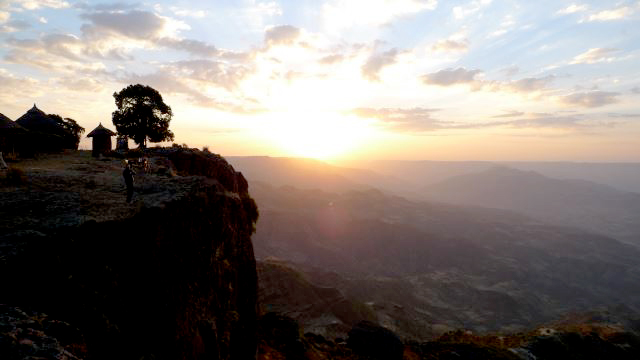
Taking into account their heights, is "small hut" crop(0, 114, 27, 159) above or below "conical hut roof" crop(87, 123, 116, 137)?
below

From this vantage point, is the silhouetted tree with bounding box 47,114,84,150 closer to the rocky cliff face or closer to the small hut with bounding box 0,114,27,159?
the small hut with bounding box 0,114,27,159

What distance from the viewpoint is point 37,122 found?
38781 mm

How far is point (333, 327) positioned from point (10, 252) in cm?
8333

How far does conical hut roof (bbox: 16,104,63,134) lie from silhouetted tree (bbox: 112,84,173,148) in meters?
5.58

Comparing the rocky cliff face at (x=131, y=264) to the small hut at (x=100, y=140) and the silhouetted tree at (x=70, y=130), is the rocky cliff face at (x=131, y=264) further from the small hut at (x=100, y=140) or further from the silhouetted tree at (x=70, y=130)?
the silhouetted tree at (x=70, y=130)

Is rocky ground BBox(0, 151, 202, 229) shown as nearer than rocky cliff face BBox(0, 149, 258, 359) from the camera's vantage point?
No

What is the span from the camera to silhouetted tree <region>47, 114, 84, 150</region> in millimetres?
44391

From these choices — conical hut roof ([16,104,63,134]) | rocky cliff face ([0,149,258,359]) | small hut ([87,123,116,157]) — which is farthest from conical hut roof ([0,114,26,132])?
rocky cliff face ([0,149,258,359])

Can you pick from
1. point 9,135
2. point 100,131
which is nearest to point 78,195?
point 9,135

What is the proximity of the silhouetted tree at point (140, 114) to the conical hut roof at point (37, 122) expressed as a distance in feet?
18.3

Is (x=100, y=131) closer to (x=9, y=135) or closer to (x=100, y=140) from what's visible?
(x=100, y=140)

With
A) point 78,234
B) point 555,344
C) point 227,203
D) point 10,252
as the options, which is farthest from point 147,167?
point 555,344

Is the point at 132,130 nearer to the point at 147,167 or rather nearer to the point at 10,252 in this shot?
the point at 147,167

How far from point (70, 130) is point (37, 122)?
7838 mm
